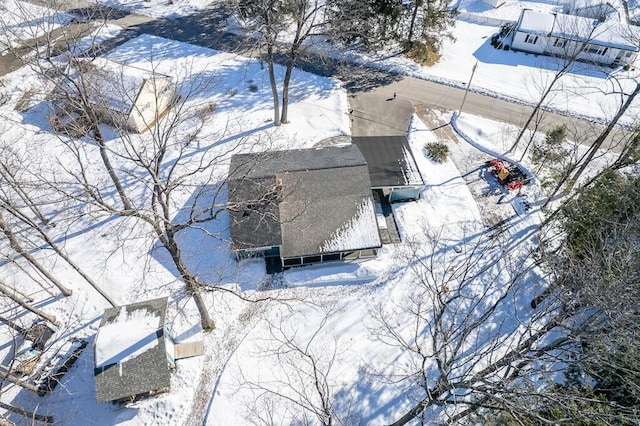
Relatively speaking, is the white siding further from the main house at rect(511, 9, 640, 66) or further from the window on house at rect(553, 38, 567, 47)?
the window on house at rect(553, 38, 567, 47)

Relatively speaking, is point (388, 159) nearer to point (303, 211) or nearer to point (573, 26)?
point (303, 211)

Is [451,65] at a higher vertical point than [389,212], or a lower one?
higher

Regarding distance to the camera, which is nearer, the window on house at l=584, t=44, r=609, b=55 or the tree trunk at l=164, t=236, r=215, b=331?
the tree trunk at l=164, t=236, r=215, b=331

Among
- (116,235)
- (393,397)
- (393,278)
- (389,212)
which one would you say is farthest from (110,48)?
(393,397)

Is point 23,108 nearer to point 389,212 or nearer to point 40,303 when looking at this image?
point 40,303

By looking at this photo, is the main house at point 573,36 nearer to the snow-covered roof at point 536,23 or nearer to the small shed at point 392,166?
the snow-covered roof at point 536,23

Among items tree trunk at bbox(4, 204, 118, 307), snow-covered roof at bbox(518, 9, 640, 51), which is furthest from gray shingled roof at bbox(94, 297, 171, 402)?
snow-covered roof at bbox(518, 9, 640, 51)

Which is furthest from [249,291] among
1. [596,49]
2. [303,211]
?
[596,49]
